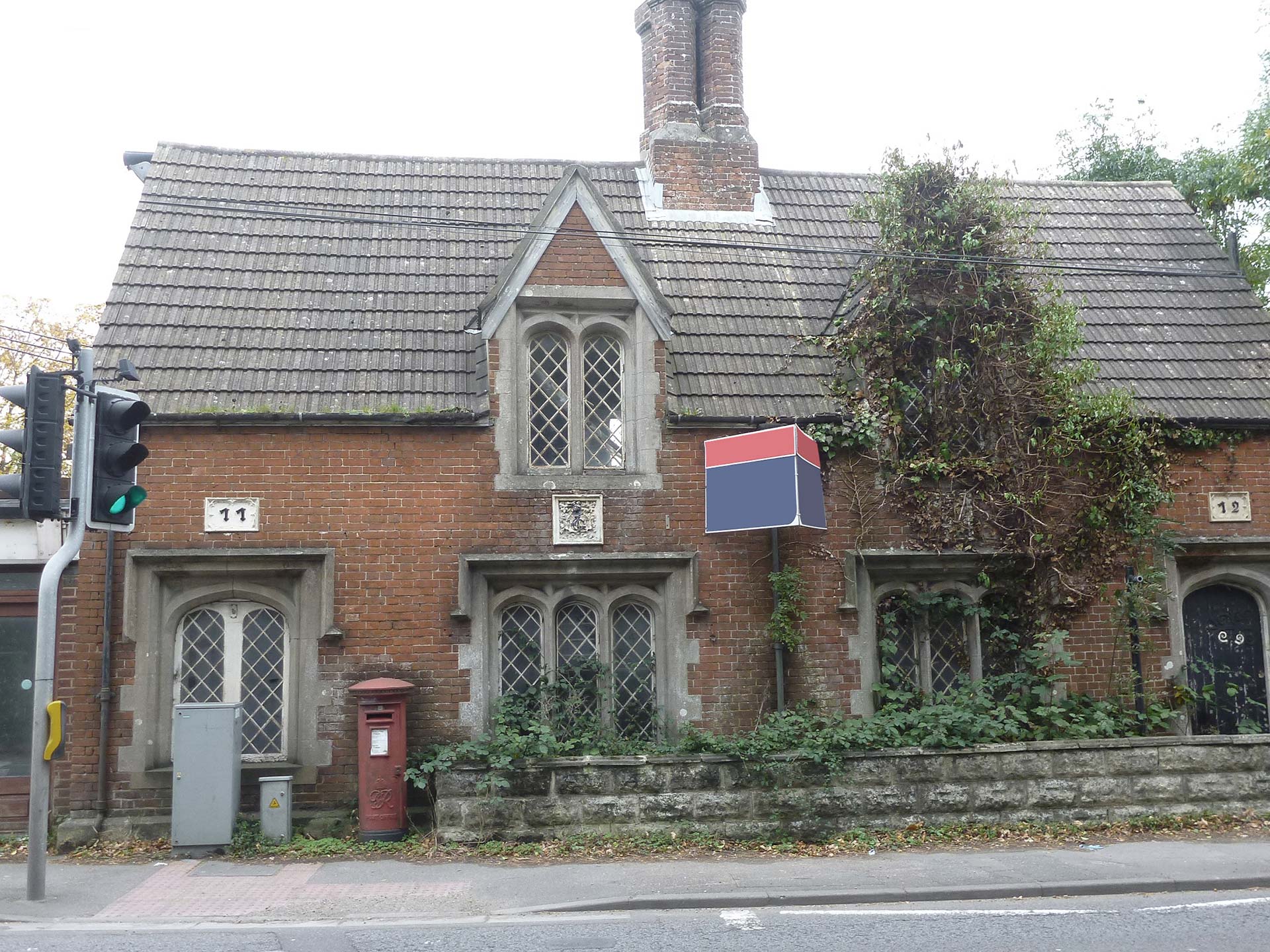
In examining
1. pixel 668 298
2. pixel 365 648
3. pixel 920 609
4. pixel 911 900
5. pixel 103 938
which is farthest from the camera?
pixel 668 298

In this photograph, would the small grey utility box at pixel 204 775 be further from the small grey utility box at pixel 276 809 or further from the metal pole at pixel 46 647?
the metal pole at pixel 46 647

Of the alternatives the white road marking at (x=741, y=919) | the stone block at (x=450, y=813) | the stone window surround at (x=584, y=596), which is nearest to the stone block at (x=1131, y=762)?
the stone window surround at (x=584, y=596)

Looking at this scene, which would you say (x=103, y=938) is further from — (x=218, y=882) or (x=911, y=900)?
(x=911, y=900)

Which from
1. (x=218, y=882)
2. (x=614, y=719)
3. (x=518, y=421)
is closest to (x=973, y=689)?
(x=614, y=719)

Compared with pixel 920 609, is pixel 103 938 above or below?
below

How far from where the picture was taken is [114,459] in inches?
328

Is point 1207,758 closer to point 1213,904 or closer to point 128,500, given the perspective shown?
point 1213,904

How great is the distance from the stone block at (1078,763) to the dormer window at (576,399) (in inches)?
203

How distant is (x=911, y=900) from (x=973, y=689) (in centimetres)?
377

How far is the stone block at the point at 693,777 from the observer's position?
9945 millimetres

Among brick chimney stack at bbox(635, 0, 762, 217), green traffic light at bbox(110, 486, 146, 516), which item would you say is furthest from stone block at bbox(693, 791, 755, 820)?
brick chimney stack at bbox(635, 0, 762, 217)

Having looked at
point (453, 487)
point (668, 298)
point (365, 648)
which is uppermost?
point (668, 298)

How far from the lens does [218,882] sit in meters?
8.88

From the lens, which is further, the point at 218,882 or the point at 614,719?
the point at 614,719
